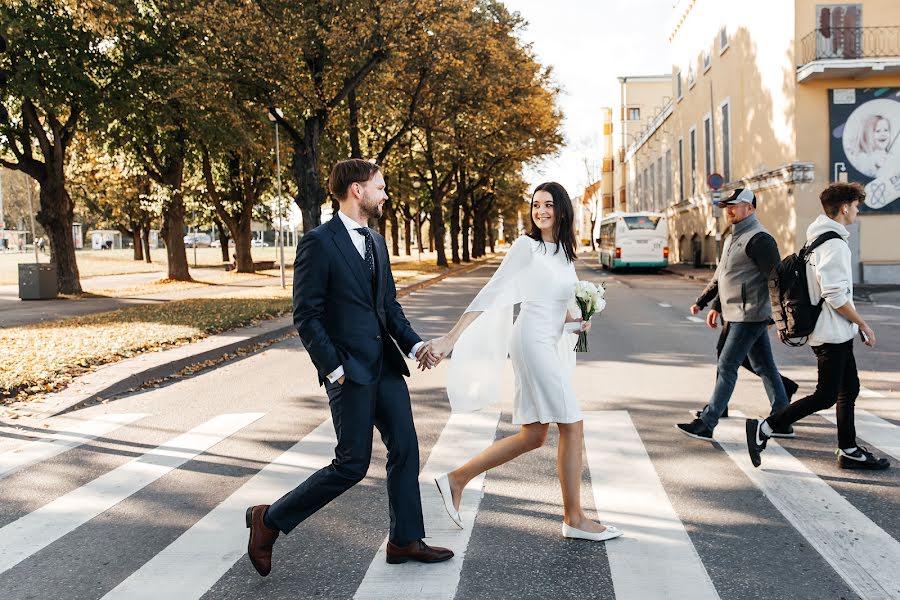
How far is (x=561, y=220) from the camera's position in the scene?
424cm

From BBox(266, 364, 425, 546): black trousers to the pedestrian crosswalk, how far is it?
0.81ft

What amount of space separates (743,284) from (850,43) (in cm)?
2243

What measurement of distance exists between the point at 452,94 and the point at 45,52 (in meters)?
14.1

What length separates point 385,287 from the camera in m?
3.92

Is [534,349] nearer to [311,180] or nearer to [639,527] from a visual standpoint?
[639,527]

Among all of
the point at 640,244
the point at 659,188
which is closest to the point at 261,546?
the point at 640,244

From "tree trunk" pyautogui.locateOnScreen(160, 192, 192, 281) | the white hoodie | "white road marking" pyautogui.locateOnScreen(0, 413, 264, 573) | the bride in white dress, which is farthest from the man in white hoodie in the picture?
"tree trunk" pyautogui.locateOnScreen(160, 192, 192, 281)

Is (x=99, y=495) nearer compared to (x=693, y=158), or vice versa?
(x=99, y=495)

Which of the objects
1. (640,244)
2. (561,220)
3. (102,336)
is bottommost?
(102,336)

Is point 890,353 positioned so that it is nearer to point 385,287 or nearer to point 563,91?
point 385,287

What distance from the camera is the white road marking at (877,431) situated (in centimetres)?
581

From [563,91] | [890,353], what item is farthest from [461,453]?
[563,91]

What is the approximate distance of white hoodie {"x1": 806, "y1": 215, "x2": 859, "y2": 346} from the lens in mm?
5191

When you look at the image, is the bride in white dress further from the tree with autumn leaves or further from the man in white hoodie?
the tree with autumn leaves
